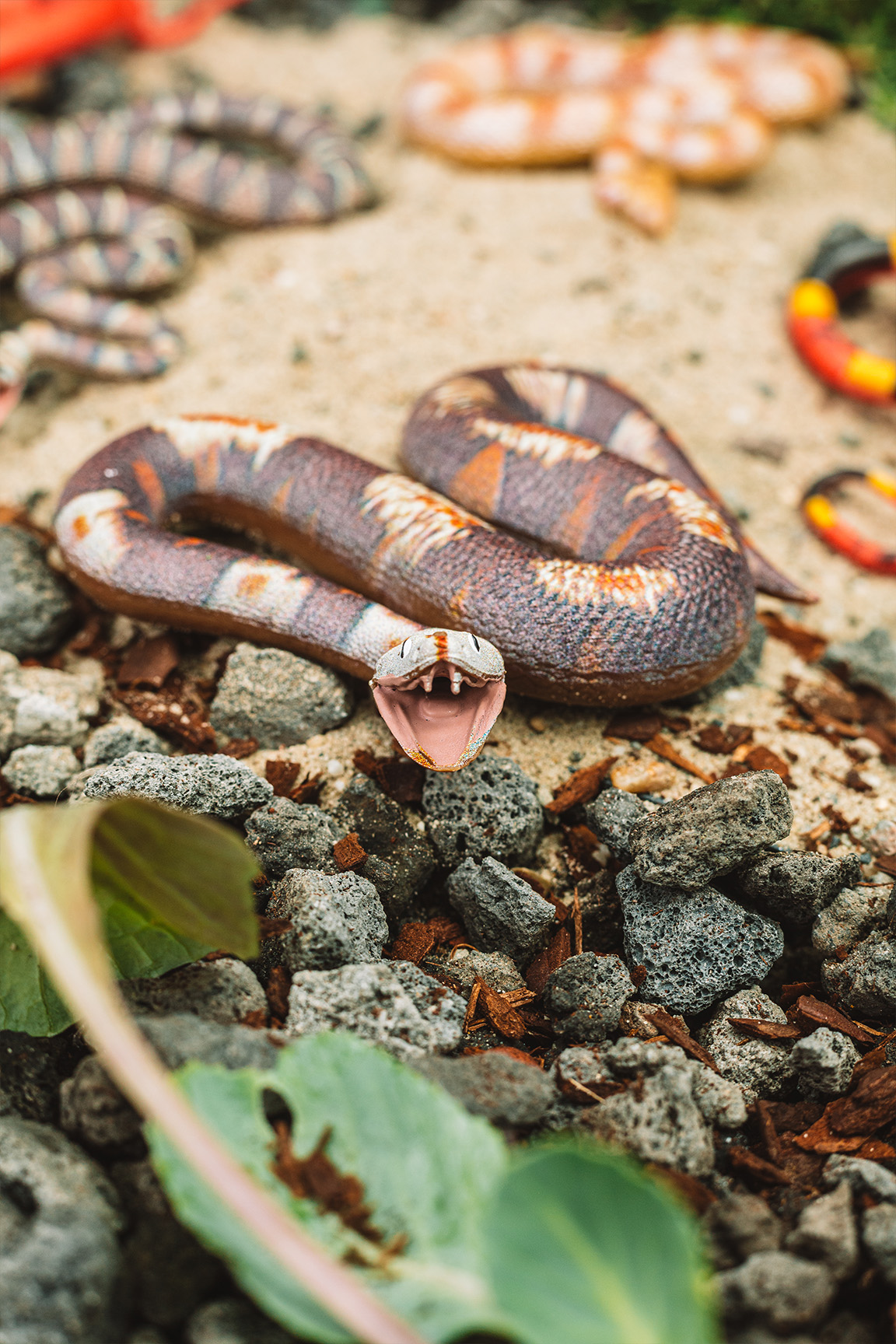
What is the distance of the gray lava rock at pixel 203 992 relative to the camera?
1.38 metres

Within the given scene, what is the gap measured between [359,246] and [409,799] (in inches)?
87.4

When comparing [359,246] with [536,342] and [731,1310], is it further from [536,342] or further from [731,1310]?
[731,1310]

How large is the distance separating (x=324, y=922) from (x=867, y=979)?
848 mm

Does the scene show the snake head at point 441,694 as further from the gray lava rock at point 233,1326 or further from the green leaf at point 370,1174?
the gray lava rock at point 233,1326

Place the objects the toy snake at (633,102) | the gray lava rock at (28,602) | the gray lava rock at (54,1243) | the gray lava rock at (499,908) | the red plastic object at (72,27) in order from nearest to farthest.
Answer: the gray lava rock at (54,1243)
the gray lava rock at (499,908)
the gray lava rock at (28,602)
the toy snake at (633,102)
the red plastic object at (72,27)

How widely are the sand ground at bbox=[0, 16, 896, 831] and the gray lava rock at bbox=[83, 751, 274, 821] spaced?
0.98 m

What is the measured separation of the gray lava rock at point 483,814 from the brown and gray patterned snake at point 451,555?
13 centimetres

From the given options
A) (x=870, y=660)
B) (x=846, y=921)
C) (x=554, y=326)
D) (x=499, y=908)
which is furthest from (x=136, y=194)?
(x=846, y=921)

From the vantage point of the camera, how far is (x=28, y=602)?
2148 millimetres

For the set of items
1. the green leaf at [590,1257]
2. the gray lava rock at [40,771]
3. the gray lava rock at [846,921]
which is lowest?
the gray lava rock at [40,771]

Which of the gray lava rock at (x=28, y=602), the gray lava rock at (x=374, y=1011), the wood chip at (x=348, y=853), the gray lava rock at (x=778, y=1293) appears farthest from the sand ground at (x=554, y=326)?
the gray lava rock at (x=778, y=1293)

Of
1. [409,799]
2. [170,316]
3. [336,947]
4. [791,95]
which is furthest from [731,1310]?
[791,95]

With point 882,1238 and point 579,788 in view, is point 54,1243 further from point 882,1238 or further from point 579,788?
point 579,788

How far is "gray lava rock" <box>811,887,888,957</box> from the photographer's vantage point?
5.32ft
